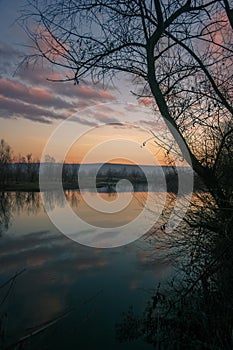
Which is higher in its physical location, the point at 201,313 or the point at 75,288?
the point at 201,313

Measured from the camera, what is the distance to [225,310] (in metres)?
3.69

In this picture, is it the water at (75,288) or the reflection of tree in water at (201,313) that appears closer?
the reflection of tree in water at (201,313)

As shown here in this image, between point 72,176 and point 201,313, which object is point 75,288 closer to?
point 201,313

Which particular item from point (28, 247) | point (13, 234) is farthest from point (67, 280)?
point (13, 234)

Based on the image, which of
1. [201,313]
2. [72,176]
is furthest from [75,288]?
[72,176]

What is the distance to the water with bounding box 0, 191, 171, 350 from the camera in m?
4.50

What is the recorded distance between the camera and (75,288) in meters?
6.52

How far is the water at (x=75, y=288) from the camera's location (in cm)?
450

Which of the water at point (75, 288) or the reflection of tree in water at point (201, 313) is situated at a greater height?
the reflection of tree in water at point (201, 313)

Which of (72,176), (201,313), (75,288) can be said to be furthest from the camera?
(72,176)

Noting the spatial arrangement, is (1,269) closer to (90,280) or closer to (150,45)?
(90,280)

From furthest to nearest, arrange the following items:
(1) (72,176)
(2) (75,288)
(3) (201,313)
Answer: (1) (72,176) < (2) (75,288) < (3) (201,313)

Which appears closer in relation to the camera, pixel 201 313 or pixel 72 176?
pixel 201 313

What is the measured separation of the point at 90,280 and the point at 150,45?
5888mm
